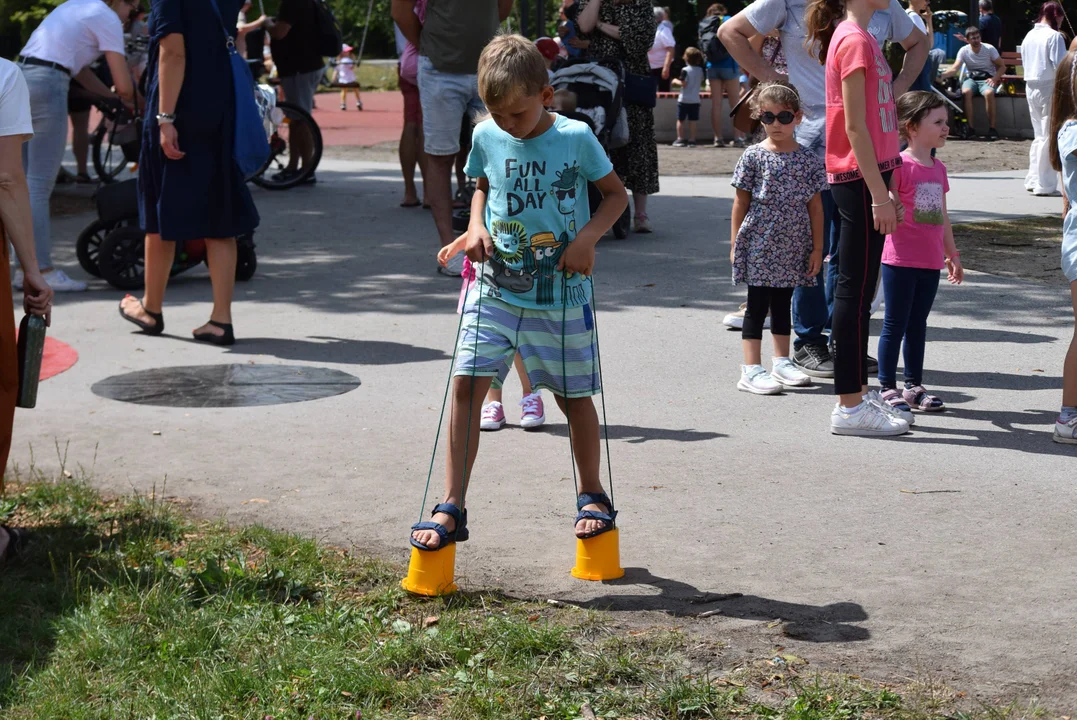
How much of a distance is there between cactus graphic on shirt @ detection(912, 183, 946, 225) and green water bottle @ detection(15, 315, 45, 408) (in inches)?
148

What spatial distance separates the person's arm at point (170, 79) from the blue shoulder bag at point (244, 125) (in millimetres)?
287

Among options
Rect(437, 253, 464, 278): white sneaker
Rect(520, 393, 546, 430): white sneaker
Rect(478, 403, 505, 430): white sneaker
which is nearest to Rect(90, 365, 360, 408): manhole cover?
Rect(478, 403, 505, 430): white sneaker

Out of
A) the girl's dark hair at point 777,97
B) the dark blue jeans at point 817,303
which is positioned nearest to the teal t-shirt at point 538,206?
the girl's dark hair at point 777,97

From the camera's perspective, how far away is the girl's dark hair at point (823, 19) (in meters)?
5.73

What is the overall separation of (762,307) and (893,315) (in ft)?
2.19

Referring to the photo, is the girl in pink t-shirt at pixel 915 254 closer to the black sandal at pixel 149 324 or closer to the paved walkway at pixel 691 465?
the paved walkway at pixel 691 465

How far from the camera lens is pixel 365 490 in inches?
204

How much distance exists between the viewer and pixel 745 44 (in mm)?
7074

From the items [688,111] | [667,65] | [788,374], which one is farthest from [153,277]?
[667,65]

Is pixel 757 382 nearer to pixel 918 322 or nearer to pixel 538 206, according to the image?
pixel 918 322

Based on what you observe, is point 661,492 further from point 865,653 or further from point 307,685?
point 307,685

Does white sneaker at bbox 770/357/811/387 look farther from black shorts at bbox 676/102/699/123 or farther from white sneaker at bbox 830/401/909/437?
black shorts at bbox 676/102/699/123

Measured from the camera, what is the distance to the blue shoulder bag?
7.54 metres

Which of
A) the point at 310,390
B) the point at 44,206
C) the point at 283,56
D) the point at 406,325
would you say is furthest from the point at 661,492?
the point at 283,56
